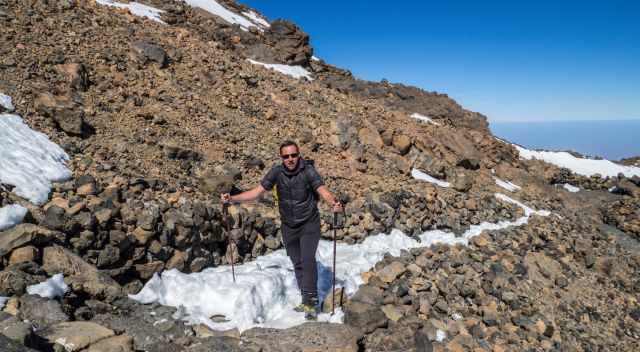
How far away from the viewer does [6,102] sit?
950 centimetres

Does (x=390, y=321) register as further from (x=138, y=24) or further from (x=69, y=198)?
(x=138, y=24)

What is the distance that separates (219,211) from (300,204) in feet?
11.6

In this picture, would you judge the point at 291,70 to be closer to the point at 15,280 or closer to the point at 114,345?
the point at 15,280

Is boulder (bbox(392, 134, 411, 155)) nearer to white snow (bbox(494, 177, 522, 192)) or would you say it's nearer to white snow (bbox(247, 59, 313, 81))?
white snow (bbox(494, 177, 522, 192))

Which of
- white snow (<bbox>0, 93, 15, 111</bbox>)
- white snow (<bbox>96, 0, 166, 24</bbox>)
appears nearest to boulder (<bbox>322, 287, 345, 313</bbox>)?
white snow (<bbox>0, 93, 15, 111</bbox>)

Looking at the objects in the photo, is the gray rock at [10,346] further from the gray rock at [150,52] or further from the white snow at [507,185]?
the white snow at [507,185]

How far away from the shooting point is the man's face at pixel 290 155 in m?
6.36

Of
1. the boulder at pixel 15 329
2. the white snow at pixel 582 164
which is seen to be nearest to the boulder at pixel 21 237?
the boulder at pixel 15 329

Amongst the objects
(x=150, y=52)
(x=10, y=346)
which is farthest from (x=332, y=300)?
(x=150, y=52)

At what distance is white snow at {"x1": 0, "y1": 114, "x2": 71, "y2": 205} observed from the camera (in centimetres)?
695

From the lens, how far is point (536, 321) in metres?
10.0

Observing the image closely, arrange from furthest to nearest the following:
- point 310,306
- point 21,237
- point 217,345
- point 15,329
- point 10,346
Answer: point 310,306, point 21,237, point 217,345, point 15,329, point 10,346

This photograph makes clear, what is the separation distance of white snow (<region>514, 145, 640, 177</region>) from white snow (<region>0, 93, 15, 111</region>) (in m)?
38.0

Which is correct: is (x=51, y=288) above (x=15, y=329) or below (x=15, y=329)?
below
